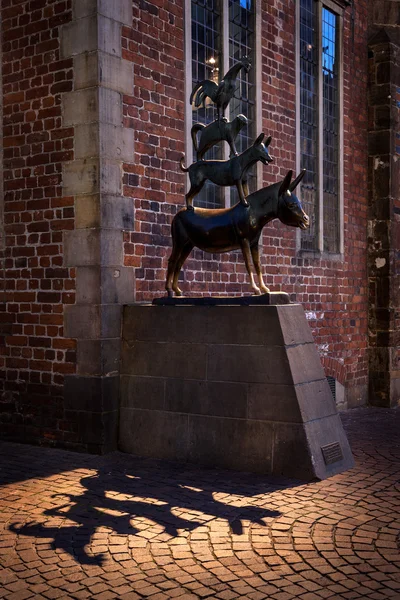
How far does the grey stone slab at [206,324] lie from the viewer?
275 inches

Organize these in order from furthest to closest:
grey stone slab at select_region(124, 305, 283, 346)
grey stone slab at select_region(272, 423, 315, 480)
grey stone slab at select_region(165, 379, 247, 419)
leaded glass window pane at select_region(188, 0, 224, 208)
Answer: leaded glass window pane at select_region(188, 0, 224, 208), grey stone slab at select_region(165, 379, 247, 419), grey stone slab at select_region(124, 305, 283, 346), grey stone slab at select_region(272, 423, 315, 480)

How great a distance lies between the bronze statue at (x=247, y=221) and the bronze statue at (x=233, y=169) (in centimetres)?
13

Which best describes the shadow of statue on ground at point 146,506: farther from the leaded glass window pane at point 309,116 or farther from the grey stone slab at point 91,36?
the leaded glass window pane at point 309,116

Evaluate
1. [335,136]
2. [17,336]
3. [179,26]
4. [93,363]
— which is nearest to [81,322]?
[93,363]

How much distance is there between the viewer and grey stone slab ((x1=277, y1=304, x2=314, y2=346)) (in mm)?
6918

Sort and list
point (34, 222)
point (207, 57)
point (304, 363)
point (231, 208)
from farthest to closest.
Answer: point (207, 57) → point (34, 222) → point (231, 208) → point (304, 363)

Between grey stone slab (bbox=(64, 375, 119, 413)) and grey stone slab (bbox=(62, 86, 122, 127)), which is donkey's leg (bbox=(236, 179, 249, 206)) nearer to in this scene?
grey stone slab (bbox=(62, 86, 122, 127))

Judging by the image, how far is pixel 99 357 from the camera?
25.7 ft

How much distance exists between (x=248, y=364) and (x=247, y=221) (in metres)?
1.39

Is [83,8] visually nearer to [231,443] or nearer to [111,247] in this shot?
[111,247]

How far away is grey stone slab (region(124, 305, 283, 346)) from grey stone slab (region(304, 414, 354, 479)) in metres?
0.84

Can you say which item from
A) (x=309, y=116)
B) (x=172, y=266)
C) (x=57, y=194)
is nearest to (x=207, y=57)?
(x=309, y=116)

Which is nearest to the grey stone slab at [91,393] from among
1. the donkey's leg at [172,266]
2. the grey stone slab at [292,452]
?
the donkey's leg at [172,266]

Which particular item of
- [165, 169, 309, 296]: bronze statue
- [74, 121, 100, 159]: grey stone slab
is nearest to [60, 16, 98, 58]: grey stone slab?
[74, 121, 100, 159]: grey stone slab
